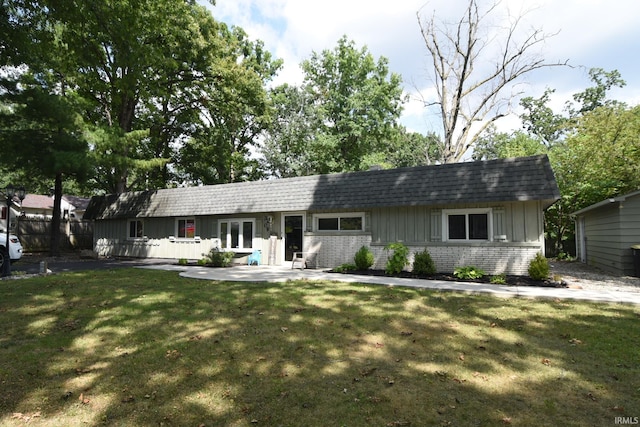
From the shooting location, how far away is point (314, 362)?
434 cm

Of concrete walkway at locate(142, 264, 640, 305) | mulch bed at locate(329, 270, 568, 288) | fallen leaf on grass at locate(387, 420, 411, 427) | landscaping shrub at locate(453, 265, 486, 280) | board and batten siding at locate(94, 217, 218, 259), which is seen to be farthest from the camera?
board and batten siding at locate(94, 217, 218, 259)

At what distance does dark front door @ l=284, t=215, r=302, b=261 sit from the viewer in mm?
15509

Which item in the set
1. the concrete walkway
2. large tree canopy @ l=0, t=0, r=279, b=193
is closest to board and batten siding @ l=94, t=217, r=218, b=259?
large tree canopy @ l=0, t=0, r=279, b=193

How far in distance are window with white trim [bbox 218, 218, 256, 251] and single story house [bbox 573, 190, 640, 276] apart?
14.6 meters

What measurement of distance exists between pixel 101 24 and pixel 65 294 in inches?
264

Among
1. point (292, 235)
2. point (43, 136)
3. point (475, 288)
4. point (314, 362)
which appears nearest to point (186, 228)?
point (292, 235)

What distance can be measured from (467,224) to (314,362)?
971 centimetres

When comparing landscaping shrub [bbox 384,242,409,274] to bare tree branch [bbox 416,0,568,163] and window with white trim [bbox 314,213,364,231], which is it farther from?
bare tree branch [bbox 416,0,568,163]

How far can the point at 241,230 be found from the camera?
17.0m

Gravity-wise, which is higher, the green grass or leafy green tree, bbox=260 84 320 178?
leafy green tree, bbox=260 84 320 178

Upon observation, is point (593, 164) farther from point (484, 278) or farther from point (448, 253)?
point (484, 278)

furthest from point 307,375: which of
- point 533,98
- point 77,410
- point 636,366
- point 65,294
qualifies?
point 533,98

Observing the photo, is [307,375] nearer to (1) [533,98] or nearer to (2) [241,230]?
(2) [241,230]

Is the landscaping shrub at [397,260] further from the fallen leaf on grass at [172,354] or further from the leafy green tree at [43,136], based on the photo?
the leafy green tree at [43,136]
